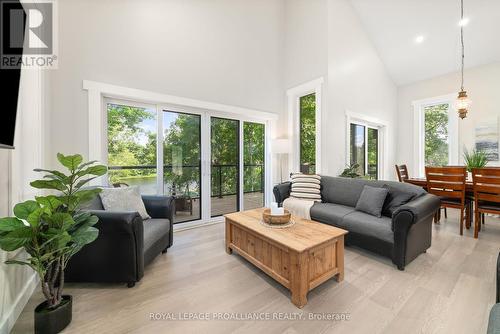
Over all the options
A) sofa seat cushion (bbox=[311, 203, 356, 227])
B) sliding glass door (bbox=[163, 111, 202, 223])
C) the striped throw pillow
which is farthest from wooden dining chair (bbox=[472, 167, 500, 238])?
sliding glass door (bbox=[163, 111, 202, 223])

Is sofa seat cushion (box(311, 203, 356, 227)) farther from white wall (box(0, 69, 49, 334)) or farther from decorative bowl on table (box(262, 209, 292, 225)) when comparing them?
white wall (box(0, 69, 49, 334))

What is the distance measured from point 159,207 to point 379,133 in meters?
5.28

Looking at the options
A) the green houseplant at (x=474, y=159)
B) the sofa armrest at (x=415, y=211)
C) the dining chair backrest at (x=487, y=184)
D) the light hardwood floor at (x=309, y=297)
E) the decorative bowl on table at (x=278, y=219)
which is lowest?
the light hardwood floor at (x=309, y=297)

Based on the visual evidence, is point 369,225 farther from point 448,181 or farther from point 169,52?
point 169,52

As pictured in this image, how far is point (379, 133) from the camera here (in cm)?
529

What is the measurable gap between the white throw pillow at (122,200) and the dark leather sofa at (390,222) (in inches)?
87.4

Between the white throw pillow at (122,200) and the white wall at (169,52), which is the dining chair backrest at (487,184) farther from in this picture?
the white throw pillow at (122,200)

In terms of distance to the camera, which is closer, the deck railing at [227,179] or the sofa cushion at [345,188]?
the sofa cushion at [345,188]

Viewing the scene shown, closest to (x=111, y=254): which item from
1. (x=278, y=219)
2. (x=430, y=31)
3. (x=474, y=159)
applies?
(x=278, y=219)

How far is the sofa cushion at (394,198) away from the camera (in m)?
2.49

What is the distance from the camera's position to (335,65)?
386 centimetres

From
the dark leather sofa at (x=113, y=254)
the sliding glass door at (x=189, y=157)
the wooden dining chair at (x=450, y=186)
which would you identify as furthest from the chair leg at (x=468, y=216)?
the dark leather sofa at (x=113, y=254)

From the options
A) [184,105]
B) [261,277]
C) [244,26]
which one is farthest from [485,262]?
[244,26]

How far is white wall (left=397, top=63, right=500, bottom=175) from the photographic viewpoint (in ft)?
13.6
